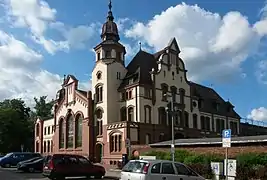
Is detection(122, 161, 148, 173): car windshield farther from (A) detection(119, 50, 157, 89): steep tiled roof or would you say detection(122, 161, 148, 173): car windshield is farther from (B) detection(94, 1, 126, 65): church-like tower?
(B) detection(94, 1, 126, 65): church-like tower

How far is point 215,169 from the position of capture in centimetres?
2662

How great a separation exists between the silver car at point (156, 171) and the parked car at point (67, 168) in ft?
30.0

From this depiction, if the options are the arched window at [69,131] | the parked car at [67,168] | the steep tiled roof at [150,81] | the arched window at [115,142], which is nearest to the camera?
the parked car at [67,168]

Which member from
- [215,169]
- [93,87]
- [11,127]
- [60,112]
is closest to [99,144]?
[93,87]

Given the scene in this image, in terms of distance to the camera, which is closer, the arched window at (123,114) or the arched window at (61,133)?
the arched window at (123,114)

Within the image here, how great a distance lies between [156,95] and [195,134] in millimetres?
10440

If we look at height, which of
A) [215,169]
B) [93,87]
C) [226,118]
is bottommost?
[215,169]

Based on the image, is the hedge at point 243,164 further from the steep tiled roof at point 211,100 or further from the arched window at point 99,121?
the steep tiled roof at point 211,100

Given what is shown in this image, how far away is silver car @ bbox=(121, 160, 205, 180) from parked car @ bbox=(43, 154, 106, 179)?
9137mm

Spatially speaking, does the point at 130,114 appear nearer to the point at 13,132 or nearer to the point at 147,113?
the point at 147,113

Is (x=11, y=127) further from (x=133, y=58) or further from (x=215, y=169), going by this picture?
(x=215, y=169)

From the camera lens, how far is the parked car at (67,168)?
25.6m

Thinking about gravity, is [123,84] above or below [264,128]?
above

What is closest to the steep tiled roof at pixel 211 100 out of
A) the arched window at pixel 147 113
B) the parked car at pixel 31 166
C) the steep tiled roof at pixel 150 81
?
the steep tiled roof at pixel 150 81
